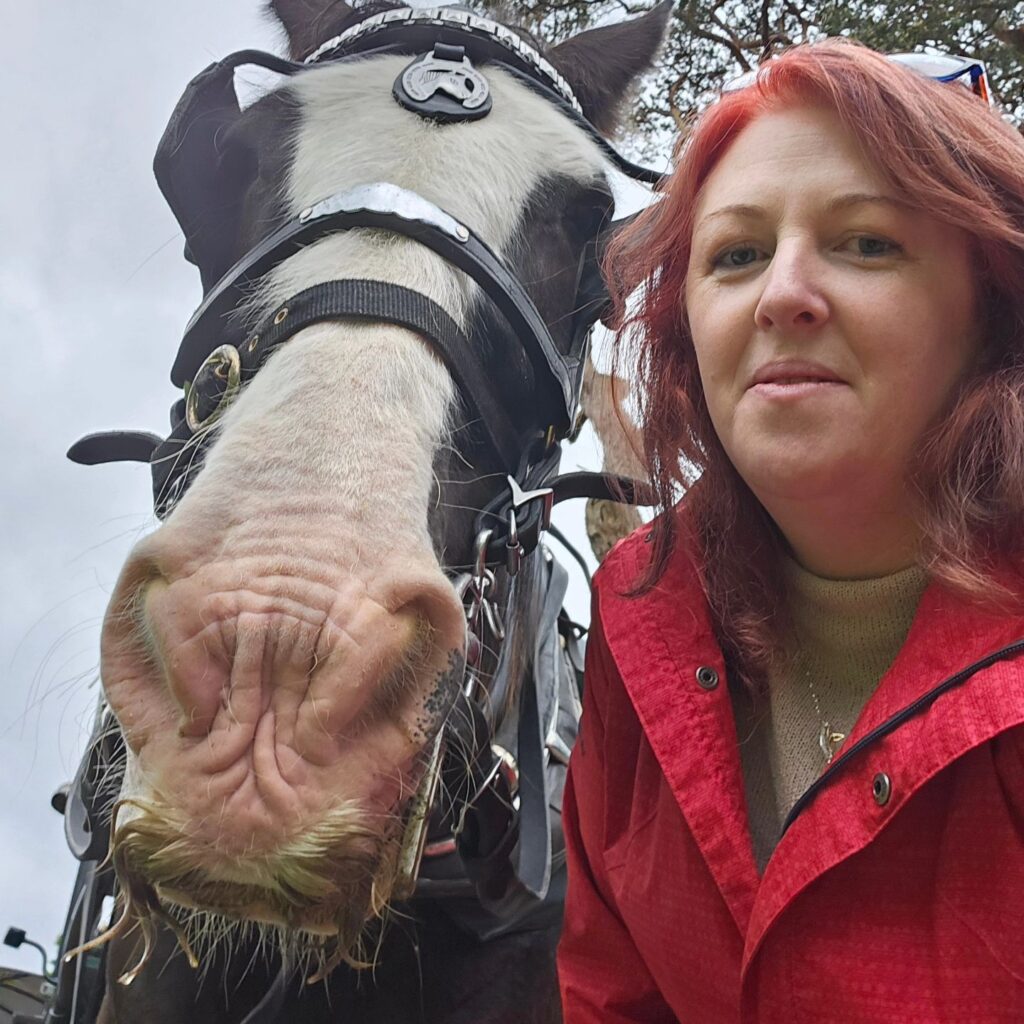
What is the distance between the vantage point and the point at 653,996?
1.29m

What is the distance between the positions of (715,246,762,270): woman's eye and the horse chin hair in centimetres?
76

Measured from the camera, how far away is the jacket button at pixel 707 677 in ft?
3.90

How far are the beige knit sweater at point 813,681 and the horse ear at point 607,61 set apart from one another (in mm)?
1460

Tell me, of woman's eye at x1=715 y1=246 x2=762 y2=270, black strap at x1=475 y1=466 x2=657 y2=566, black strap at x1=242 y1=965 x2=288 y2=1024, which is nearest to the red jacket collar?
black strap at x1=475 y1=466 x2=657 y2=566

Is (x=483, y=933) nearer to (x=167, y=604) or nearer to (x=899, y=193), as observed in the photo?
(x=167, y=604)

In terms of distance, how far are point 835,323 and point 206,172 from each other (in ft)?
4.10

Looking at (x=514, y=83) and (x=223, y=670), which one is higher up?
(x=514, y=83)

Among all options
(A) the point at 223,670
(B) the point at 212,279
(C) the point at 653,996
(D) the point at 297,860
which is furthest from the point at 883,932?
(B) the point at 212,279

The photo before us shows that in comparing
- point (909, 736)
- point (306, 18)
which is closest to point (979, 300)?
point (909, 736)

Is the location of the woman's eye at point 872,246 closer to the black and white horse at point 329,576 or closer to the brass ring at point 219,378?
the black and white horse at point 329,576

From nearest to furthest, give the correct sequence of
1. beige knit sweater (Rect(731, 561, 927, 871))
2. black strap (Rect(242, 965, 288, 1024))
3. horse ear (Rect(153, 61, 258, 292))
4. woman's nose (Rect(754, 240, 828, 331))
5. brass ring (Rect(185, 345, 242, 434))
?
woman's nose (Rect(754, 240, 828, 331))
beige knit sweater (Rect(731, 561, 927, 871))
brass ring (Rect(185, 345, 242, 434))
black strap (Rect(242, 965, 288, 1024))
horse ear (Rect(153, 61, 258, 292))

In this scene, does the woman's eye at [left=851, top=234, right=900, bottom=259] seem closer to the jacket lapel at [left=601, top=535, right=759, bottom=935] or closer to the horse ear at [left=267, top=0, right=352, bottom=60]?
the jacket lapel at [left=601, top=535, right=759, bottom=935]

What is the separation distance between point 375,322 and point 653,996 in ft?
3.11

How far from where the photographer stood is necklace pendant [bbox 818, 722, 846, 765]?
1.14 m
